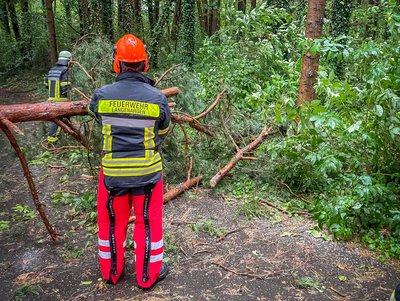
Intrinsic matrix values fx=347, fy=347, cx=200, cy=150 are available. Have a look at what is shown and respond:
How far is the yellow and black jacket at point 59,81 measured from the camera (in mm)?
6508

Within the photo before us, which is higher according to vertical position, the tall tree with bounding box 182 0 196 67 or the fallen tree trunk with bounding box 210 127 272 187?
the tall tree with bounding box 182 0 196 67

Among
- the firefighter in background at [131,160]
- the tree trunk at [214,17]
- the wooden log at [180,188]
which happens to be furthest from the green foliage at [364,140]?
the tree trunk at [214,17]

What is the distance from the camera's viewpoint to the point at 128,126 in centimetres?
277

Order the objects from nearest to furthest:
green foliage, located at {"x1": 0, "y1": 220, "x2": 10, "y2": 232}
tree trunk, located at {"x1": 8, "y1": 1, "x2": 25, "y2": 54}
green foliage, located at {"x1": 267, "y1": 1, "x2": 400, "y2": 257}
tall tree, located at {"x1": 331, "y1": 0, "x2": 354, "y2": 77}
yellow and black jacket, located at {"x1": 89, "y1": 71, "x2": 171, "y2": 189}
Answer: yellow and black jacket, located at {"x1": 89, "y1": 71, "x2": 171, "y2": 189} → green foliage, located at {"x1": 267, "y1": 1, "x2": 400, "y2": 257} → green foliage, located at {"x1": 0, "y1": 220, "x2": 10, "y2": 232} → tall tree, located at {"x1": 331, "y1": 0, "x2": 354, "y2": 77} → tree trunk, located at {"x1": 8, "y1": 1, "x2": 25, "y2": 54}

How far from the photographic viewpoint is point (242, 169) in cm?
534

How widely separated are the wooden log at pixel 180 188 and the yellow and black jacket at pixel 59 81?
3.19m

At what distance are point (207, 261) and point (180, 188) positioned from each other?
5.06 feet

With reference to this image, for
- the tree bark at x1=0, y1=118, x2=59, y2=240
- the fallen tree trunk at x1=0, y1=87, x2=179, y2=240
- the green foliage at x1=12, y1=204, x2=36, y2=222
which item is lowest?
the green foliage at x1=12, y1=204, x2=36, y2=222

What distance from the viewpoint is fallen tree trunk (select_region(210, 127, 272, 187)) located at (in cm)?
497

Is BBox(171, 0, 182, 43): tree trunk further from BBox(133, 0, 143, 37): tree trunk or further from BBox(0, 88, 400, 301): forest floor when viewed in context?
BBox(0, 88, 400, 301): forest floor

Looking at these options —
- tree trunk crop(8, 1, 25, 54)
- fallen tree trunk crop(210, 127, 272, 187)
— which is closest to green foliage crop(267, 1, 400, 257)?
fallen tree trunk crop(210, 127, 272, 187)

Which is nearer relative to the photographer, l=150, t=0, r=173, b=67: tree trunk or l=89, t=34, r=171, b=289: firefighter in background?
l=89, t=34, r=171, b=289: firefighter in background

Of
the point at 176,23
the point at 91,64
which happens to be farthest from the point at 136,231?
the point at 176,23

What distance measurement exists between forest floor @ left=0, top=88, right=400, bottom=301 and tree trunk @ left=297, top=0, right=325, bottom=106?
2.16m
